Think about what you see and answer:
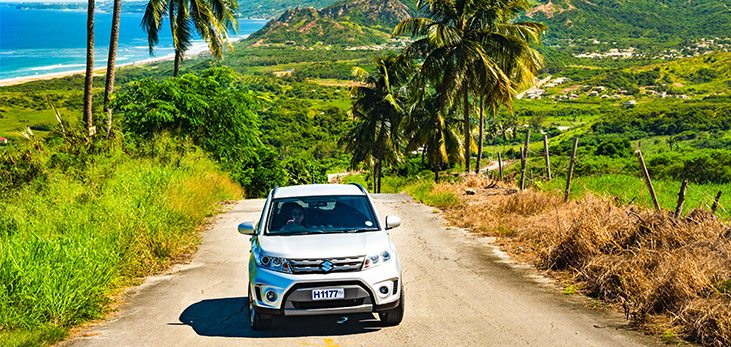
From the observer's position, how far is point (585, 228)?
944 cm

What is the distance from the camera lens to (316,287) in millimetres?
6055

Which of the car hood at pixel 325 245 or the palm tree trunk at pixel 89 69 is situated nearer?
the car hood at pixel 325 245

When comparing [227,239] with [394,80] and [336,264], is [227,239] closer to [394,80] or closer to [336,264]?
[336,264]

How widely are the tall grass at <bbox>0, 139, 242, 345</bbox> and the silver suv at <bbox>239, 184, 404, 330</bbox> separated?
224cm

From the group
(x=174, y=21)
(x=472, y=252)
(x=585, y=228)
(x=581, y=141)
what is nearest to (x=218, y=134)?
(x=174, y=21)

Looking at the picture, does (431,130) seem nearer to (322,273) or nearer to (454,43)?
(454,43)

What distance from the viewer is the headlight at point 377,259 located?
20.4 feet

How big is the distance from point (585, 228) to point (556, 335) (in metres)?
3.39

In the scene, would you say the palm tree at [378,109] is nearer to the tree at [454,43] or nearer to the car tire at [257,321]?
the tree at [454,43]

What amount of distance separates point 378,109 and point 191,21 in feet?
56.7

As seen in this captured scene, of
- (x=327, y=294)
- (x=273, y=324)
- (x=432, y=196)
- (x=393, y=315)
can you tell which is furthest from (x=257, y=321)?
(x=432, y=196)

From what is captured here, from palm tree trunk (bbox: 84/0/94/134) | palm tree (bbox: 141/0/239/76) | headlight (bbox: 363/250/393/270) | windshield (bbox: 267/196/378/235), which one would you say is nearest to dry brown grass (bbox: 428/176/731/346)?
headlight (bbox: 363/250/393/270)

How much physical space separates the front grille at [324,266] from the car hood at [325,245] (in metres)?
0.04

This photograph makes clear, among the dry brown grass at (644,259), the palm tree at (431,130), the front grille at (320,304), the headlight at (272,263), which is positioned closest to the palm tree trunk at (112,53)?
the dry brown grass at (644,259)
